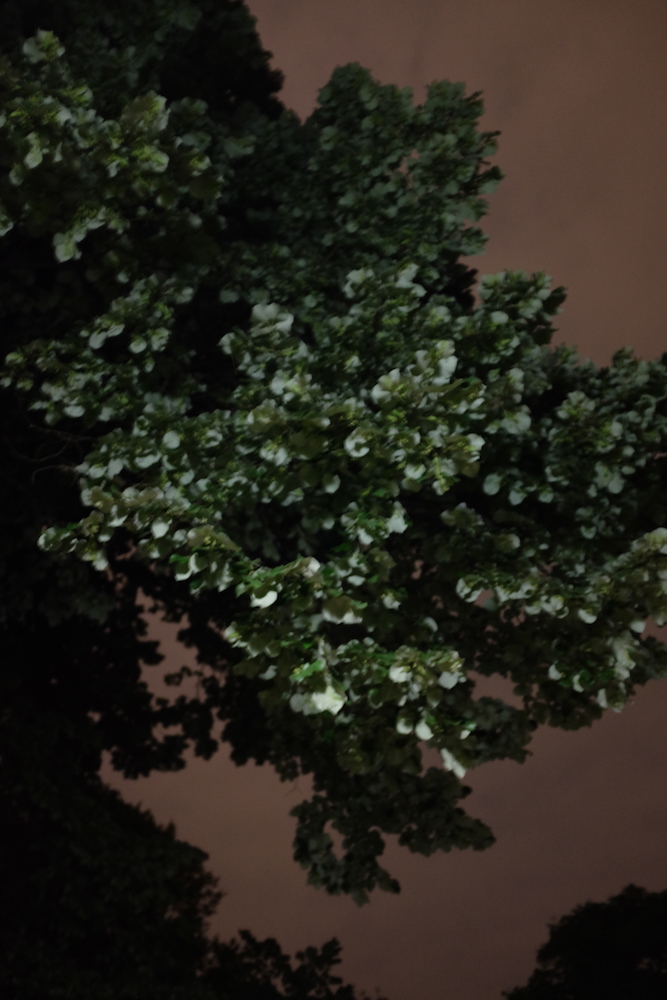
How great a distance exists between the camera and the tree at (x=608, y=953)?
2555 centimetres

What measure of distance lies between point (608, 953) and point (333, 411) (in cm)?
3092

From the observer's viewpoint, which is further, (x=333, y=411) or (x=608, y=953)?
(x=608, y=953)

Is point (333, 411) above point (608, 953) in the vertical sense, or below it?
above

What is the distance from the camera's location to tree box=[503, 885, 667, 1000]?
25547mm

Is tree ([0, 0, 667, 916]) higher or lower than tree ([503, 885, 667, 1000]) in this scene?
higher

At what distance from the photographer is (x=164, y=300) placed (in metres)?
5.65

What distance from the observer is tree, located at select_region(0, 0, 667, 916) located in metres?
4.71

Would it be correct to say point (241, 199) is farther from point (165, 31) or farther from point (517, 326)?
point (517, 326)

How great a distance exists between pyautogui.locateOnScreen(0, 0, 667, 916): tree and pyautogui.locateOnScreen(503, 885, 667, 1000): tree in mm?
23482

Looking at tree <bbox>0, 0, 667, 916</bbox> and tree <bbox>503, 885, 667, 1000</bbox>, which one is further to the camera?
tree <bbox>503, 885, 667, 1000</bbox>

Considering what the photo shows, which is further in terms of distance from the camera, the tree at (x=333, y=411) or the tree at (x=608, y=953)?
the tree at (x=608, y=953)

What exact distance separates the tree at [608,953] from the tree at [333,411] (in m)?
23.5

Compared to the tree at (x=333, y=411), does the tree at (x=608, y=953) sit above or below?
below

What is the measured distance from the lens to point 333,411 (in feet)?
14.9
